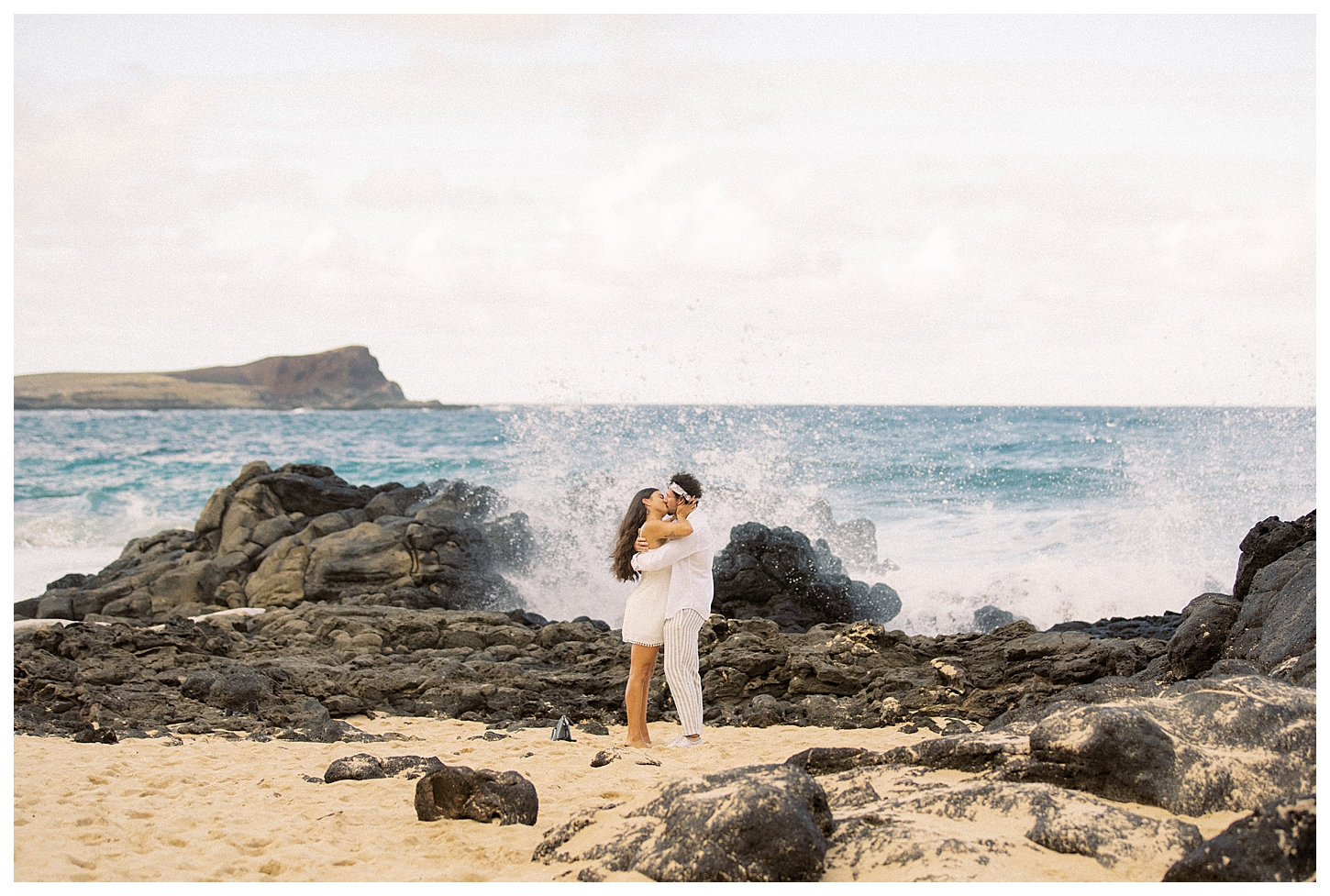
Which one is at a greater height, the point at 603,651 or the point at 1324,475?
the point at 1324,475

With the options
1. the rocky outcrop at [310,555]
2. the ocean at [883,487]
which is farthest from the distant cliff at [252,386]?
the rocky outcrop at [310,555]

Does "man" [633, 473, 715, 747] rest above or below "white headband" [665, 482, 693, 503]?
below

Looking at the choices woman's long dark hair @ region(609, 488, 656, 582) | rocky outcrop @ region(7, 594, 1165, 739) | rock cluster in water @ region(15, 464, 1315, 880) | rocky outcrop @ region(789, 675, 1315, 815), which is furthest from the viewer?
rocky outcrop @ region(7, 594, 1165, 739)

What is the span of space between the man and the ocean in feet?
26.8

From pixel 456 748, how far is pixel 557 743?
643mm

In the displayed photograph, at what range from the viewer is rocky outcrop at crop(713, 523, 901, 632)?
11773 mm

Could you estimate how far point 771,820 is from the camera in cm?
345

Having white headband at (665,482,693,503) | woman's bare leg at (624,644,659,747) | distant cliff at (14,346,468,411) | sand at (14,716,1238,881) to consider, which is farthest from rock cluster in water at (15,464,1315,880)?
distant cliff at (14,346,468,411)

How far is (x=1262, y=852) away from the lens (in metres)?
3.13

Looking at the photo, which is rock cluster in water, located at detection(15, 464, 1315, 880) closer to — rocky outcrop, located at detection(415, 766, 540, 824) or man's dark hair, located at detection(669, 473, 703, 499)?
rocky outcrop, located at detection(415, 766, 540, 824)

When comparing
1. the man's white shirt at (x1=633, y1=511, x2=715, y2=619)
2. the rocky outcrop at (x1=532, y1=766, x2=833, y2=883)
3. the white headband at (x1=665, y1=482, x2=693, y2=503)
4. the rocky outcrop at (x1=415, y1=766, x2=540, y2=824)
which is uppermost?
the white headband at (x1=665, y1=482, x2=693, y2=503)

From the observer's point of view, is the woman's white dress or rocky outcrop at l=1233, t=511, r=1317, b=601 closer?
the woman's white dress
